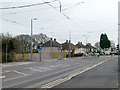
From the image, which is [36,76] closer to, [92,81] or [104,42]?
[92,81]

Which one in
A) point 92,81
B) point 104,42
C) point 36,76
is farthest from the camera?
point 104,42

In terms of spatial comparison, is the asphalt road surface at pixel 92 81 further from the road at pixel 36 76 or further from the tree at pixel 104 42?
the tree at pixel 104 42

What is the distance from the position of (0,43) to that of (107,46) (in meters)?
91.4

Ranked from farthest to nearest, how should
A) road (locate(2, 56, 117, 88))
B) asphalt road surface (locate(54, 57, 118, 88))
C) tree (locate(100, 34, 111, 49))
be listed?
tree (locate(100, 34, 111, 49)) < road (locate(2, 56, 117, 88)) < asphalt road surface (locate(54, 57, 118, 88))

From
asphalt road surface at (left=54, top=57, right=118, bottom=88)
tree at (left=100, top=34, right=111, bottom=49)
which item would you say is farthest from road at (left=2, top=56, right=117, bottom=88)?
tree at (left=100, top=34, right=111, bottom=49)

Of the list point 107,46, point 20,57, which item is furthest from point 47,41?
point 107,46

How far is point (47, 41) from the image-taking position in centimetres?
7994

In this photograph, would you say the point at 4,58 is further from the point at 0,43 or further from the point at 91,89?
the point at 91,89

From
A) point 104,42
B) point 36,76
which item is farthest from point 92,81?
point 104,42

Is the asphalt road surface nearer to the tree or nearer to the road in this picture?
the road

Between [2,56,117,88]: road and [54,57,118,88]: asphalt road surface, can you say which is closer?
[54,57,118,88]: asphalt road surface

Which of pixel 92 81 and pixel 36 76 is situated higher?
pixel 92 81

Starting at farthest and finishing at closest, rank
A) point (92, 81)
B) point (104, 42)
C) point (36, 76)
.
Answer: point (104, 42), point (36, 76), point (92, 81)

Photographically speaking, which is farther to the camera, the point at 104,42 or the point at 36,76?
the point at 104,42
